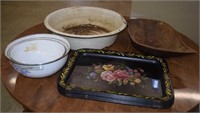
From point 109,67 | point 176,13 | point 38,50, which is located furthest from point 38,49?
point 176,13

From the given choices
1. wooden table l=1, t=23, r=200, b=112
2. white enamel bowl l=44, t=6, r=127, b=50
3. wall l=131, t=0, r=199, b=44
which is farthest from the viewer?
wall l=131, t=0, r=199, b=44

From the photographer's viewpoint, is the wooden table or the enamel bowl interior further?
the enamel bowl interior

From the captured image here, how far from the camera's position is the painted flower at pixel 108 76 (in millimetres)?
653

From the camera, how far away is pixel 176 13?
118 centimetres

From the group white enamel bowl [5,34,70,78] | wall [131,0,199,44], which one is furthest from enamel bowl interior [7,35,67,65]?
wall [131,0,199,44]

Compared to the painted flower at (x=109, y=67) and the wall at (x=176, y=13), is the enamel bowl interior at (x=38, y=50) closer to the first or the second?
the painted flower at (x=109, y=67)

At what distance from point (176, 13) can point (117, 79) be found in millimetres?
703

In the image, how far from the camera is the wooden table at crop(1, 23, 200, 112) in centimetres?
57

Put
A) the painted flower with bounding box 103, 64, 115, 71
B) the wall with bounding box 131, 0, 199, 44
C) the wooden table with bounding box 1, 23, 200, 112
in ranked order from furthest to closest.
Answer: the wall with bounding box 131, 0, 199, 44
the painted flower with bounding box 103, 64, 115, 71
the wooden table with bounding box 1, 23, 200, 112

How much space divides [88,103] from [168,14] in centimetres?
84

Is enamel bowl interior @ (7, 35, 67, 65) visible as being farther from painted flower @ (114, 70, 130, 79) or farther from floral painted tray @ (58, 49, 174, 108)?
painted flower @ (114, 70, 130, 79)

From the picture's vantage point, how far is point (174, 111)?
0.56 m

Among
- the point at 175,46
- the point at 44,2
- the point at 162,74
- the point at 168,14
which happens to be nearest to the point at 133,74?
the point at 162,74

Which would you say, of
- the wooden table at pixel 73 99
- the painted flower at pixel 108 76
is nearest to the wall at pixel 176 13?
the wooden table at pixel 73 99
